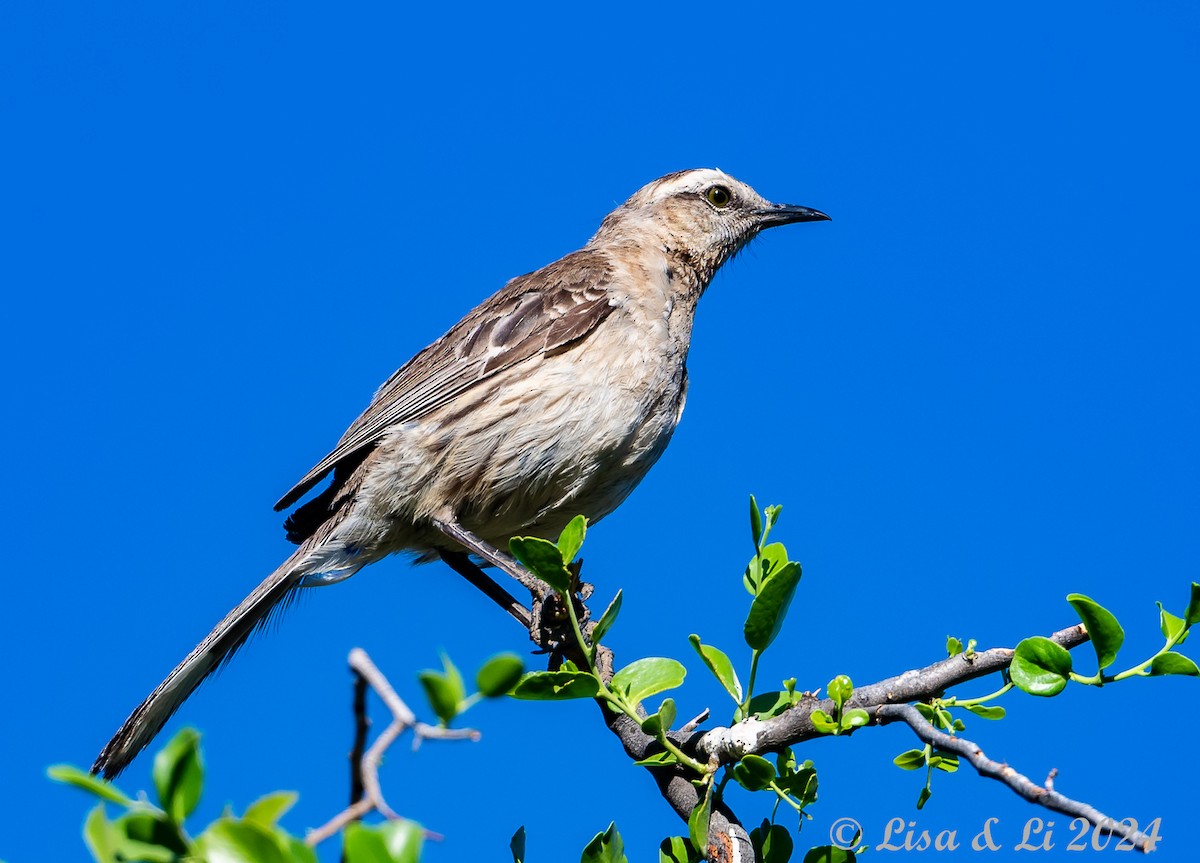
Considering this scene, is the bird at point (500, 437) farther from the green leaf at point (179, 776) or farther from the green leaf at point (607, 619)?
the green leaf at point (179, 776)

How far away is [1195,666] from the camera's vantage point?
275 cm

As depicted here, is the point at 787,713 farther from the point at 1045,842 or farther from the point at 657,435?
the point at 657,435

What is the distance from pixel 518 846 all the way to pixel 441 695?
5.94 feet

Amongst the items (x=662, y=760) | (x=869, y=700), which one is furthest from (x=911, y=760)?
(x=662, y=760)

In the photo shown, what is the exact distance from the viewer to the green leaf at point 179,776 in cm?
160

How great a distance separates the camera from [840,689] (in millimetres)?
3078

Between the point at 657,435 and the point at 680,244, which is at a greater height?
→ the point at 680,244

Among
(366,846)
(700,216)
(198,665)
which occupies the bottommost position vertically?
(366,846)

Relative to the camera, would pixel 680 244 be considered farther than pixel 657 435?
Yes

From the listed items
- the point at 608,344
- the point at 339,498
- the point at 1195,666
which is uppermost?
the point at 608,344

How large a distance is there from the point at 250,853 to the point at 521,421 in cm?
401

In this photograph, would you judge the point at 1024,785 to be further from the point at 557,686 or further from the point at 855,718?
the point at 557,686

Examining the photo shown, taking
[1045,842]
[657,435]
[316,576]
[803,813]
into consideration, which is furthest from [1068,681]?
[316,576]

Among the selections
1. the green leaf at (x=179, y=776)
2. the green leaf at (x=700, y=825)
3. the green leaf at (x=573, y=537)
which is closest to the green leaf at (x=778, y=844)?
the green leaf at (x=700, y=825)
